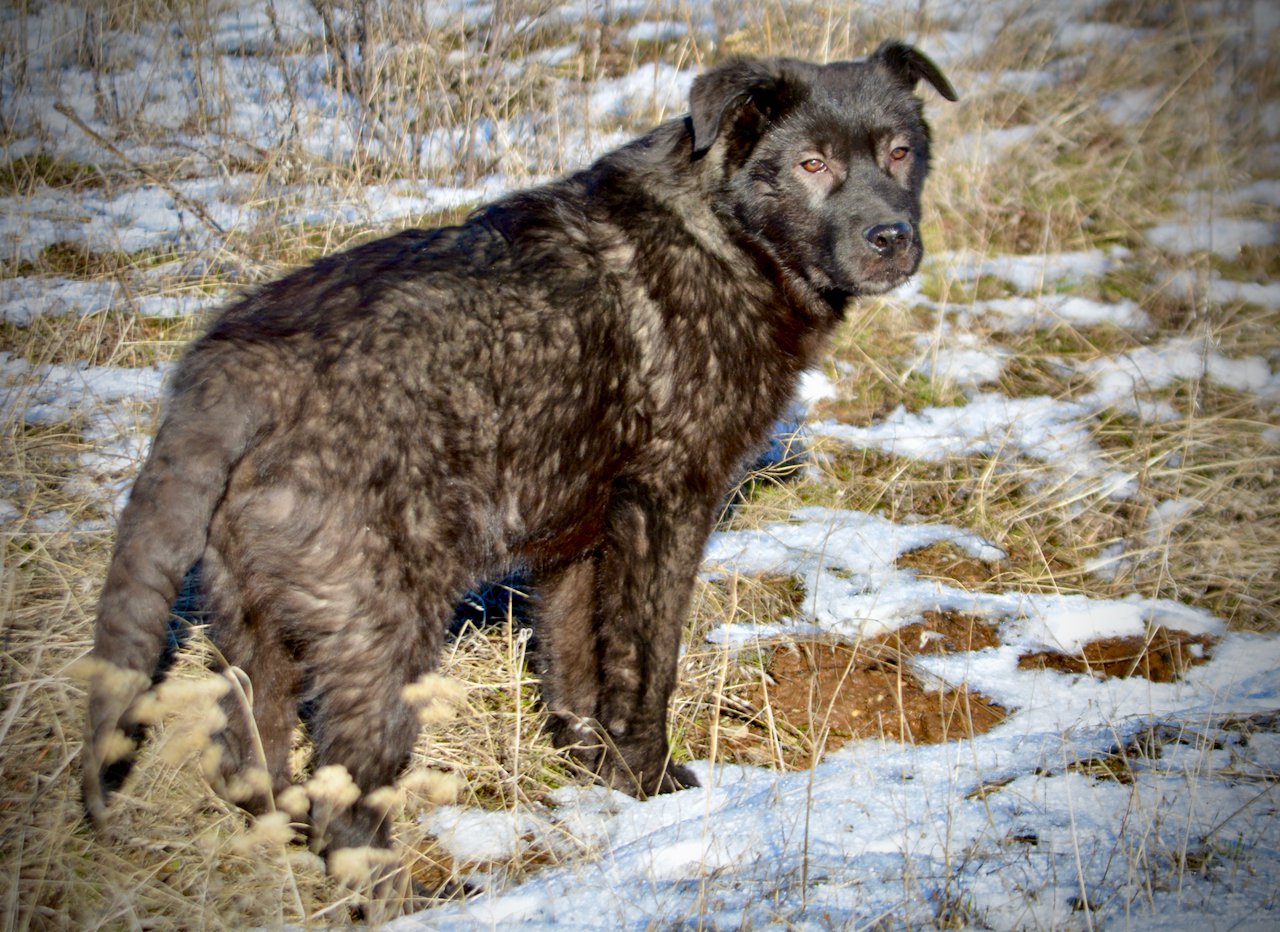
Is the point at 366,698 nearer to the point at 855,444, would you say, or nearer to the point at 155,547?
the point at 155,547

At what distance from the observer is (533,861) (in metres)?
2.85

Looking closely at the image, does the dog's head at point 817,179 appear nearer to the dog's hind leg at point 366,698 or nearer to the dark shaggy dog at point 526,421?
the dark shaggy dog at point 526,421

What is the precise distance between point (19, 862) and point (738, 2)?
7.46m

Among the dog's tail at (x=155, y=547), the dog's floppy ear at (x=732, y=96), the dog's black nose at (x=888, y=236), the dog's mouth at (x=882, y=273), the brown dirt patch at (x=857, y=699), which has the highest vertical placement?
the dog's floppy ear at (x=732, y=96)

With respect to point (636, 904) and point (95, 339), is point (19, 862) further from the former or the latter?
point (95, 339)

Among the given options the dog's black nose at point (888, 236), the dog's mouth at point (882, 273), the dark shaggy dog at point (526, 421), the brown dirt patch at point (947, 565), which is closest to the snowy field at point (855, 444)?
the brown dirt patch at point (947, 565)

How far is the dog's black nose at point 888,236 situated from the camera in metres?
3.34

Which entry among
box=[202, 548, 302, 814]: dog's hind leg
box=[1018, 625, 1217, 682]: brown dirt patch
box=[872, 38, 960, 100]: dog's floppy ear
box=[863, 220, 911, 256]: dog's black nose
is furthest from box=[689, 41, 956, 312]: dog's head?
box=[202, 548, 302, 814]: dog's hind leg

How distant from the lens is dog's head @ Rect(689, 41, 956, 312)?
11.1 ft

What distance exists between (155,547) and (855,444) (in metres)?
3.70

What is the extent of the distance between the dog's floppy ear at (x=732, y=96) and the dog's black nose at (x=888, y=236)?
1.69 ft

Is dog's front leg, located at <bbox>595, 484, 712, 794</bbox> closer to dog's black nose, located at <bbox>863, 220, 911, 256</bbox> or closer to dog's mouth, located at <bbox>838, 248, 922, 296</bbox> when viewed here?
dog's mouth, located at <bbox>838, 248, 922, 296</bbox>

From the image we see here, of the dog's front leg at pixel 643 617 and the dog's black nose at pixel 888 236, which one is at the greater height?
the dog's black nose at pixel 888 236

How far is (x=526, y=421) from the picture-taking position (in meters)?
2.96
